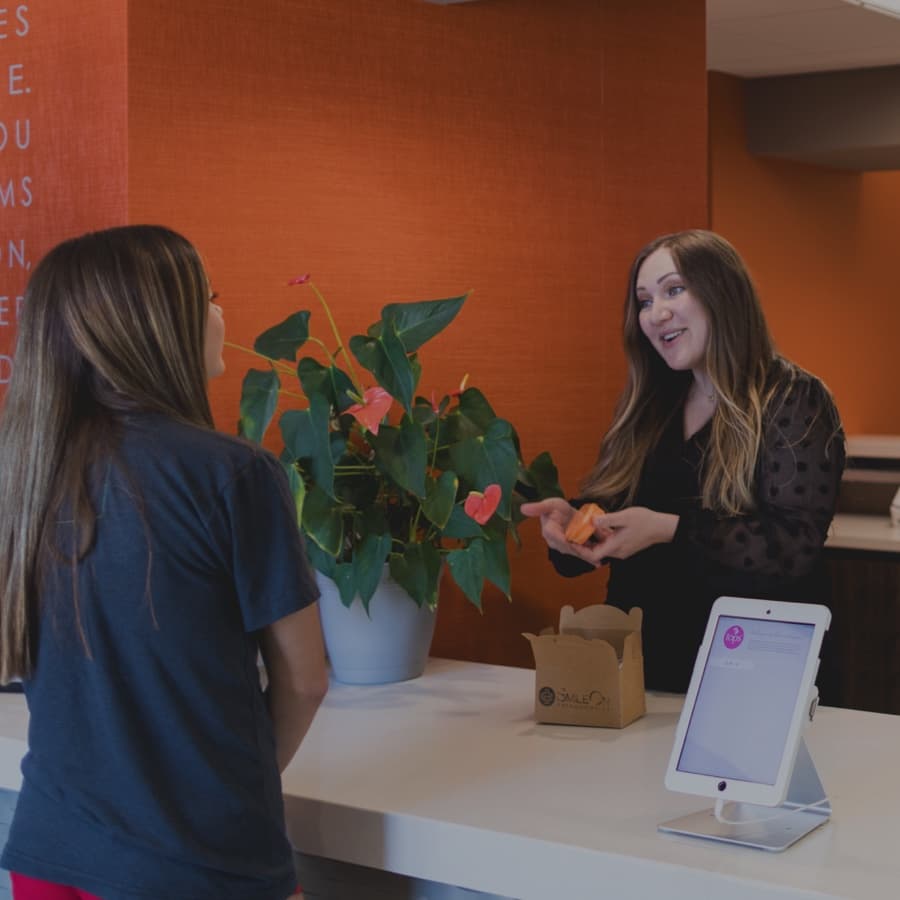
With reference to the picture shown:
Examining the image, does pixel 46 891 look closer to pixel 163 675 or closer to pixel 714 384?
pixel 163 675

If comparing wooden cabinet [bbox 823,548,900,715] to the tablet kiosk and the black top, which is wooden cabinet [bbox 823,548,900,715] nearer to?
the black top

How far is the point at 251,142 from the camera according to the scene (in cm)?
263

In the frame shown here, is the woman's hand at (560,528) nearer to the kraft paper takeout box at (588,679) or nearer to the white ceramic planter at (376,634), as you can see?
the kraft paper takeout box at (588,679)

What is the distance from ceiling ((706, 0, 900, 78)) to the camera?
4941 mm

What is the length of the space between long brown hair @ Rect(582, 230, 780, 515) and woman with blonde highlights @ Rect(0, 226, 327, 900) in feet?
3.45

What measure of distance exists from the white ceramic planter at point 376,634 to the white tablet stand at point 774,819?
3.10ft

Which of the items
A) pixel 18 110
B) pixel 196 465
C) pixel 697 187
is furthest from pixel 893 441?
pixel 196 465

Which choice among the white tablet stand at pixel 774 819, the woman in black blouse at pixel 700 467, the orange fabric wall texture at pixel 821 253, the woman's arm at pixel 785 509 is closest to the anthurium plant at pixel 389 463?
the woman in black blouse at pixel 700 467

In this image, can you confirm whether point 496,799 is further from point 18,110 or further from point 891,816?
point 18,110

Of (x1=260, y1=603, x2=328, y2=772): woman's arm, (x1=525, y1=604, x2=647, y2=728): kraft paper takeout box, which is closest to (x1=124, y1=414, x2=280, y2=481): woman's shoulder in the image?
(x1=260, y1=603, x2=328, y2=772): woman's arm

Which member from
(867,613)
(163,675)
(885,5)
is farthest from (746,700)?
(867,613)

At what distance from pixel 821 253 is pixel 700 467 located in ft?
16.3

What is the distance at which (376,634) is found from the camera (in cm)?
→ 253

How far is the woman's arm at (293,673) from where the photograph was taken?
5.09 feet
